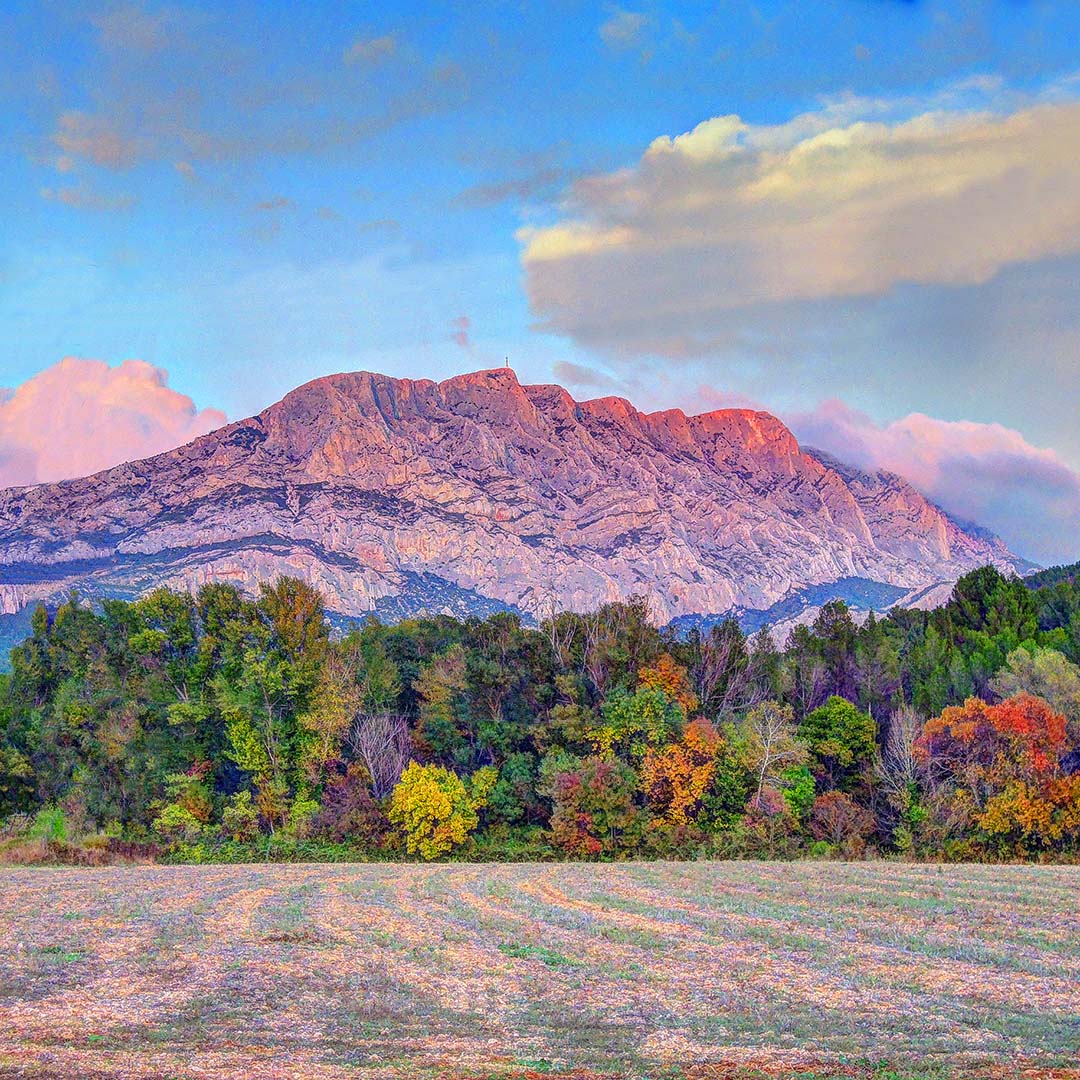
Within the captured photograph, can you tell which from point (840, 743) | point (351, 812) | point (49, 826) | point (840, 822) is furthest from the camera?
point (49, 826)

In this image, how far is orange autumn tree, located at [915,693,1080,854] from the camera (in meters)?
49.2

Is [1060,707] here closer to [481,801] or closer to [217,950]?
[481,801]

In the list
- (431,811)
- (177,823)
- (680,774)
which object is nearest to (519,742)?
(431,811)

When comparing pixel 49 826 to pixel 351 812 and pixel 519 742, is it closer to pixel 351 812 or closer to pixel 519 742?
pixel 351 812

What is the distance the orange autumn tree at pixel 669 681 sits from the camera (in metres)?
64.6

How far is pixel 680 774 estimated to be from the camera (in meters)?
58.4

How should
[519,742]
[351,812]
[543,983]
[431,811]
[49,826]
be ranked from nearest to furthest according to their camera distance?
[543,983], [431,811], [351,812], [49,826], [519,742]

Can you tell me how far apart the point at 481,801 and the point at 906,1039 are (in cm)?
4864

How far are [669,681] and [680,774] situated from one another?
27.6ft

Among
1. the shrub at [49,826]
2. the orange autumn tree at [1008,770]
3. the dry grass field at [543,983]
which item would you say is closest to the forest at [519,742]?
the orange autumn tree at [1008,770]

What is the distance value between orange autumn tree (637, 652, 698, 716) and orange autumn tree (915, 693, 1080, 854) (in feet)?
51.0

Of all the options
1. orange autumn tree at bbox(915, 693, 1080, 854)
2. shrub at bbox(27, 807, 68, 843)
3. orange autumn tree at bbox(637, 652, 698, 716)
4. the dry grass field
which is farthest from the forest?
the dry grass field

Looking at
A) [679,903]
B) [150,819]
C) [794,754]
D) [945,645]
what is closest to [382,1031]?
[679,903]

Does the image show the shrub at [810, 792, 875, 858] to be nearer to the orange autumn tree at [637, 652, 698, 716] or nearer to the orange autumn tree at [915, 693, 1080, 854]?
the orange autumn tree at [915, 693, 1080, 854]
